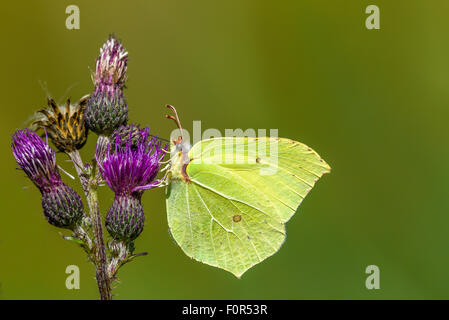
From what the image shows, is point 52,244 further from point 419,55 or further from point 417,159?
point 419,55

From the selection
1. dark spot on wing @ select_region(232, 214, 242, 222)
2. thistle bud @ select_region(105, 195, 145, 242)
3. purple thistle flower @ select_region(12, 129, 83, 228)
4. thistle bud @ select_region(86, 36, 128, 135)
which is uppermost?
thistle bud @ select_region(86, 36, 128, 135)

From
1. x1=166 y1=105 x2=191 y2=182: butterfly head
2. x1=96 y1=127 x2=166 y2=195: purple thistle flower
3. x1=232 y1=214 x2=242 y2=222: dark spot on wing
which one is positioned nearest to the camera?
x1=96 y1=127 x2=166 y2=195: purple thistle flower

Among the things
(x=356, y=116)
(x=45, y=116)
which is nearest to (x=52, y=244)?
(x=45, y=116)

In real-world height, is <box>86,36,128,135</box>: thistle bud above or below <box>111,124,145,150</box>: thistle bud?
above

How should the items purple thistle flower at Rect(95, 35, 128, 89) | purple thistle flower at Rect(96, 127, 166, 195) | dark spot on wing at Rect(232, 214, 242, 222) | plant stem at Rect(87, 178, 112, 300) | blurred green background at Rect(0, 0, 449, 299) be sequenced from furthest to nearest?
blurred green background at Rect(0, 0, 449, 299), dark spot on wing at Rect(232, 214, 242, 222), purple thistle flower at Rect(95, 35, 128, 89), purple thistle flower at Rect(96, 127, 166, 195), plant stem at Rect(87, 178, 112, 300)

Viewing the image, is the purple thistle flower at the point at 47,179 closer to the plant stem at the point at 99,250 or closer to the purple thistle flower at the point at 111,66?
the plant stem at the point at 99,250

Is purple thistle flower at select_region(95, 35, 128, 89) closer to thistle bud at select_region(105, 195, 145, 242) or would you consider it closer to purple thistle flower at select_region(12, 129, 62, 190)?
purple thistle flower at select_region(12, 129, 62, 190)

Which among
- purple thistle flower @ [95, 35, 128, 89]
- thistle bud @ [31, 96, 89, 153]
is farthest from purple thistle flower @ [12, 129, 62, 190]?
purple thistle flower @ [95, 35, 128, 89]
